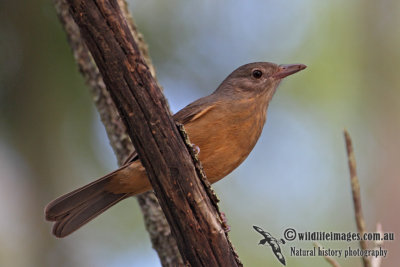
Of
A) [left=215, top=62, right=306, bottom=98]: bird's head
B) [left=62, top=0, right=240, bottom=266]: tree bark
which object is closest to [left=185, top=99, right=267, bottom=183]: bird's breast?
[left=215, top=62, right=306, bottom=98]: bird's head

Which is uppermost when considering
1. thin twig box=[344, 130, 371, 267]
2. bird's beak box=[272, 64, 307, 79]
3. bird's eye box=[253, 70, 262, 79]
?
bird's eye box=[253, 70, 262, 79]

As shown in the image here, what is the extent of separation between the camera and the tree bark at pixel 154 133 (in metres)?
3.69

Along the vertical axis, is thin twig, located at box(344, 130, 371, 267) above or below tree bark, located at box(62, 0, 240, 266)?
below

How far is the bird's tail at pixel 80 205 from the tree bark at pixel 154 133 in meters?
1.53

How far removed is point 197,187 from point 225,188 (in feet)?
17.1

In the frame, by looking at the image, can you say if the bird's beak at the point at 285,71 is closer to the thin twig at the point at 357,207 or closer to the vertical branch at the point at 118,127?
the vertical branch at the point at 118,127

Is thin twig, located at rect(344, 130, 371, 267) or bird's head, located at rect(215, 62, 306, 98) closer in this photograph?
thin twig, located at rect(344, 130, 371, 267)

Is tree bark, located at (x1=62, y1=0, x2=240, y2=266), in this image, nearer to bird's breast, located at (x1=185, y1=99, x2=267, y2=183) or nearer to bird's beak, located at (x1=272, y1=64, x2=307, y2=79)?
bird's breast, located at (x1=185, y1=99, x2=267, y2=183)

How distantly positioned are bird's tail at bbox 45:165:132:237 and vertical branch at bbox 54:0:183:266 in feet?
1.12

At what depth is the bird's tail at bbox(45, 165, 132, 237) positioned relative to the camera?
522 centimetres

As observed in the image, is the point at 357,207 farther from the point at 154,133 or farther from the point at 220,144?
the point at 220,144

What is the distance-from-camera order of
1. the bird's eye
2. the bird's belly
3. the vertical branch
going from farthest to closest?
1. the bird's eye
2. the vertical branch
3. the bird's belly

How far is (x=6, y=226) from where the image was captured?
7.13 meters

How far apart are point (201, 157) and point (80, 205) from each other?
118 centimetres
